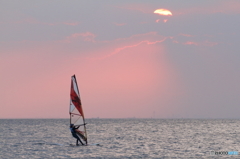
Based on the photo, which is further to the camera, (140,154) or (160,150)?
(160,150)

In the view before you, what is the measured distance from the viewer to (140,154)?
48.8 meters

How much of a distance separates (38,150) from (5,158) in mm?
7960

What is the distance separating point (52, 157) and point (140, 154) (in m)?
10.4

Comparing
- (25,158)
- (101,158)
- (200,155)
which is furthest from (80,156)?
(200,155)

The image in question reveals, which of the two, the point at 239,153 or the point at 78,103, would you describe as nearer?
the point at 239,153

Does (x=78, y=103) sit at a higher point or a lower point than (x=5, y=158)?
higher

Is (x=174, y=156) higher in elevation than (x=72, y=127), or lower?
lower

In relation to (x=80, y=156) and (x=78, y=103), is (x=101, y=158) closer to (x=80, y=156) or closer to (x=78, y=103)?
(x=80, y=156)

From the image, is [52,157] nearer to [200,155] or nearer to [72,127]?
[72,127]

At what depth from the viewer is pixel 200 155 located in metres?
48.5

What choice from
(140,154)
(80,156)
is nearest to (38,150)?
(80,156)

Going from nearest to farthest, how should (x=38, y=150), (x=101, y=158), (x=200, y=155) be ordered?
(x=101, y=158), (x=200, y=155), (x=38, y=150)

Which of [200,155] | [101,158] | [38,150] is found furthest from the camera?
[38,150]

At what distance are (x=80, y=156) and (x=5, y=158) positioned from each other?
8.26 meters
